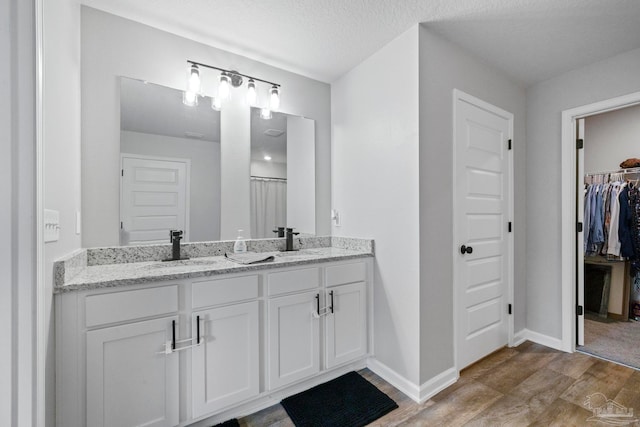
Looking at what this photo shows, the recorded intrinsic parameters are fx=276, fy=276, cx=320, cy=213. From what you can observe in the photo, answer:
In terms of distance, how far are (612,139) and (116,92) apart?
4.96 metres

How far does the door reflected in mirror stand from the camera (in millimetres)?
2213

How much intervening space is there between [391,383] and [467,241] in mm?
1162

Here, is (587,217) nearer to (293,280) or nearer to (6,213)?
(293,280)

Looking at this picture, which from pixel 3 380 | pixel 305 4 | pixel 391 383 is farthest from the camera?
pixel 391 383

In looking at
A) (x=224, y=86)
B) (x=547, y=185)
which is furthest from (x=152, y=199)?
(x=547, y=185)

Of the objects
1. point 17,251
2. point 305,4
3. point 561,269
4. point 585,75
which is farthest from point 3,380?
point 585,75

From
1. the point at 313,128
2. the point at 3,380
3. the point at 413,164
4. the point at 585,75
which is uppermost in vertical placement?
the point at 585,75

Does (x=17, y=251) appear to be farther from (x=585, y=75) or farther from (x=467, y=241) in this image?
(x=585, y=75)

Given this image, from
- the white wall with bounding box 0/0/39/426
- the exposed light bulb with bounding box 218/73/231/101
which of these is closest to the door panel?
the exposed light bulb with bounding box 218/73/231/101

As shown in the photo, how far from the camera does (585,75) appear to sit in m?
2.28

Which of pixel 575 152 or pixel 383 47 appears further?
pixel 575 152

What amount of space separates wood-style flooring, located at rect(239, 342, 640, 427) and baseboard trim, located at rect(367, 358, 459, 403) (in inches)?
1.2

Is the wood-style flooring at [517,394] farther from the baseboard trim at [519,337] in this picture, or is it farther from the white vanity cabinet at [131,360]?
the white vanity cabinet at [131,360]

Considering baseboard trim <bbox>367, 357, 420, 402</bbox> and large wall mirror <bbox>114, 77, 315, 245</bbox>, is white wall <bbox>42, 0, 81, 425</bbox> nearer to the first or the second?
large wall mirror <bbox>114, 77, 315, 245</bbox>
